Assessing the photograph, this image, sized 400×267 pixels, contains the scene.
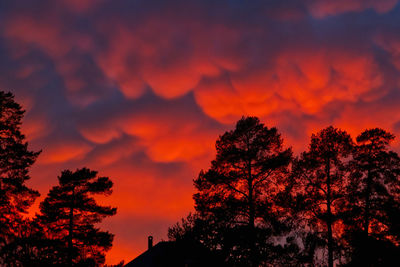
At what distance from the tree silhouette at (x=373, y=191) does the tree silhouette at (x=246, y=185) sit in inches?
170

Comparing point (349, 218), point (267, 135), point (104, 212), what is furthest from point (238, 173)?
point (104, 212)

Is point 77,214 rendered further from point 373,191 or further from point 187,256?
point 373,191

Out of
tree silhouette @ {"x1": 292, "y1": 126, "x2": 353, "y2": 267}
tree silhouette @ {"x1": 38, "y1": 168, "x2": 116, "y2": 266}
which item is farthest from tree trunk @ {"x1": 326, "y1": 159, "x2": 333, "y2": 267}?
tree silhouette @ {"x1": 38, "y1": 168, "x2": 116, "y2": 266}

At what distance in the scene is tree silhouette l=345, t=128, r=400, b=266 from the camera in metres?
26.5

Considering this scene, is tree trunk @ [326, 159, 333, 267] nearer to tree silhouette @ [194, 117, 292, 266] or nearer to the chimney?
tree silhouette @ [194, 117, 292, 266]

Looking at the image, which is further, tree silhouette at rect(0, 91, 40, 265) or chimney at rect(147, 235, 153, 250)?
chimney at rect(147, 235, 153, 250)

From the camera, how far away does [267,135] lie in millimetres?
28719

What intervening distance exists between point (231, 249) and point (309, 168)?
23.6 feet

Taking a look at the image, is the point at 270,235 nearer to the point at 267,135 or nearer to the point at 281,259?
the point at 281,259

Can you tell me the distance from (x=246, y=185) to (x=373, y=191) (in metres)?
7.70

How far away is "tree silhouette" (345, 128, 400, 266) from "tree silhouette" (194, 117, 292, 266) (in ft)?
14.1

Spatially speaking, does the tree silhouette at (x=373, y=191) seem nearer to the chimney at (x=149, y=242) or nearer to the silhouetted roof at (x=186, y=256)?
the silhouetted roof at (x=186, y=256)

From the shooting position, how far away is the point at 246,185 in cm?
2791

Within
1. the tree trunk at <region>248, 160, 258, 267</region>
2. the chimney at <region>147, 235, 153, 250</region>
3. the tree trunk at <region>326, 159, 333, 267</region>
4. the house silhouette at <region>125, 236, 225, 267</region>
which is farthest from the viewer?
the chimney at <region>147, 235, 153, 250</region>
